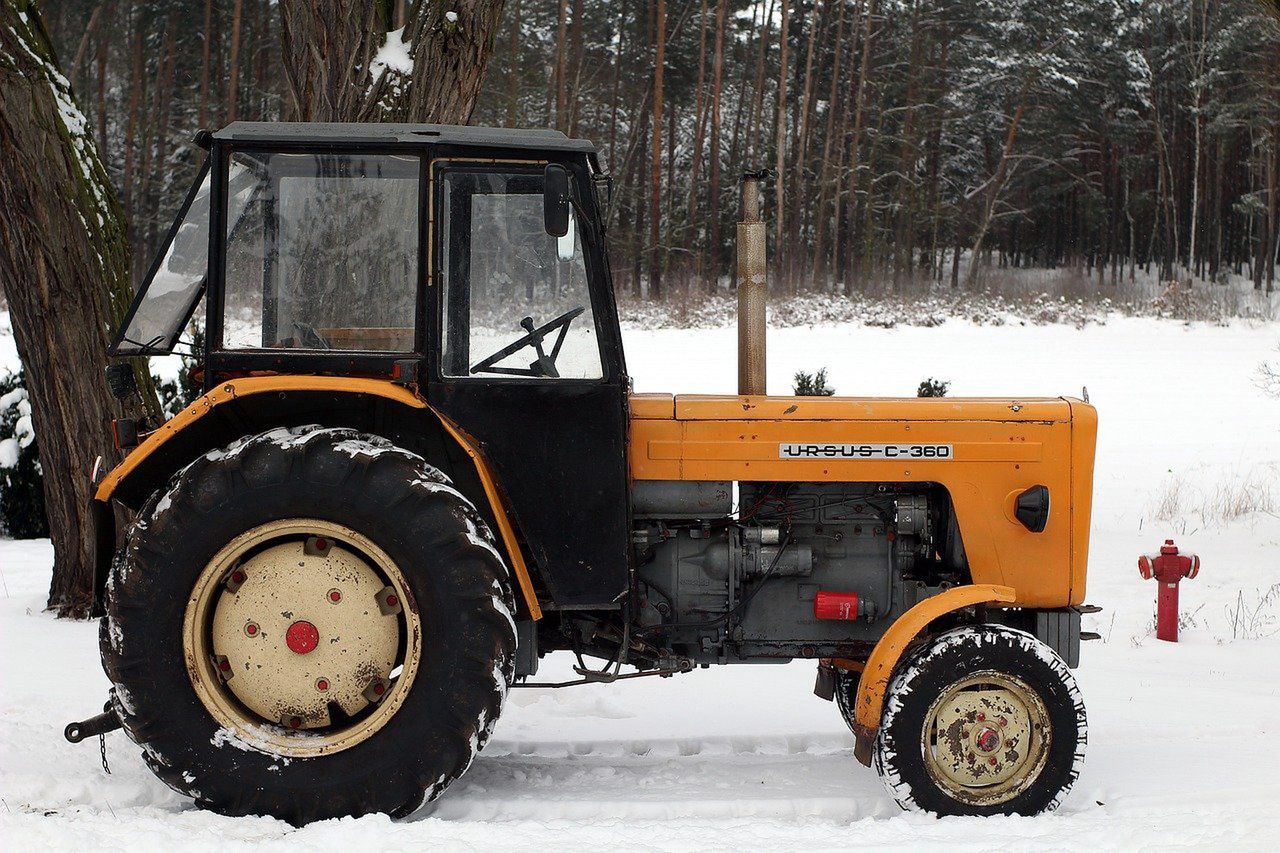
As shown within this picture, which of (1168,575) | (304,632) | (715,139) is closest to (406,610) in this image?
(304,632)

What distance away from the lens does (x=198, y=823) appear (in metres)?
3.51

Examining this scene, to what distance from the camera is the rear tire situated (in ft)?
11.6

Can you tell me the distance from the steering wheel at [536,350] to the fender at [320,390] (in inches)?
9.9

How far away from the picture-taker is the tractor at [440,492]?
11.7 feet

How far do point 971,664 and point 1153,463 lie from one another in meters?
8.95

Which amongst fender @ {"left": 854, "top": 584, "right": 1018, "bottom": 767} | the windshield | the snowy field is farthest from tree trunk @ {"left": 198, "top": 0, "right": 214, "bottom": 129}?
fender @ {"left": 854, "top": 584, "right": 1018, "bottom": 767}

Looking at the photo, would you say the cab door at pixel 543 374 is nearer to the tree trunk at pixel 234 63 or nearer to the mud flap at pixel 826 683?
the mud flap at pixel 826 683

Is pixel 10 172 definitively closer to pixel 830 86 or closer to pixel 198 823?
pixel 198 823

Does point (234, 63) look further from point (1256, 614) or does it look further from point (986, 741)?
point (986, 741)

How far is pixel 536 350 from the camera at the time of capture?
12.5 feet

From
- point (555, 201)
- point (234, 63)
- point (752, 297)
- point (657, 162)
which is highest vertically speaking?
point (234, 63)

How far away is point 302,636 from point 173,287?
1.26 meters

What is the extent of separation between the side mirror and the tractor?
2 centimetres

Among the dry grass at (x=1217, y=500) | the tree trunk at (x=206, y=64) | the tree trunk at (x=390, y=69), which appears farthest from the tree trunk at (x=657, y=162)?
the tree trunk at (x=390, y=69)
